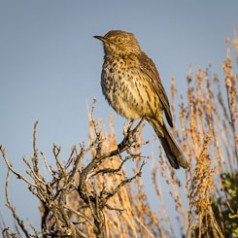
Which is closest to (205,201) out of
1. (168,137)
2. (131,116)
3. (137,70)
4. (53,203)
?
(168,137)

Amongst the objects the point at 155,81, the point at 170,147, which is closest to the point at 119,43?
the point at 155,81

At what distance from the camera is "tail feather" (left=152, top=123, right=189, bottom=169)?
428cm

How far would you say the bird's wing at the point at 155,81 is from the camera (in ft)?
14.0

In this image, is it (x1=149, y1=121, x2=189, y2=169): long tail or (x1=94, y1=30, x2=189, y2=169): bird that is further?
(x1=149, y1=121, x2=189, y2=169): long tail

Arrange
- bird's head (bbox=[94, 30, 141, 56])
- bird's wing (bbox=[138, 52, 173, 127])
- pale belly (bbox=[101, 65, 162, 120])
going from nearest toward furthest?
pale belly (bbox=[101, 65, 162, 120]) → bird's wing (bbox=[138, 52, 173, 127]) → bird's head (bbox=[94, 30, 141, 56])

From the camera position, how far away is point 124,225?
15.9ft

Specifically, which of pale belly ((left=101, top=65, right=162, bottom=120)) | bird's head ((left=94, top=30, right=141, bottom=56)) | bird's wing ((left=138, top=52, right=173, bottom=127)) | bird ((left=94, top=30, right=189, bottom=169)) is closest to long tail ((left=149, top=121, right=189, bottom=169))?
bird ((left=94, top=30, right=189, bottom=169))

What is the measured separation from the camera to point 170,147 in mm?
4387

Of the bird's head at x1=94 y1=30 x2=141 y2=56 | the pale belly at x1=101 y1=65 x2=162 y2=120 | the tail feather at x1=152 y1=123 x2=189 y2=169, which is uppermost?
the bird's head at x1=94 y1=30 x2=141 y2=56

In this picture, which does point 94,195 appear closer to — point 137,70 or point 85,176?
point 85,176

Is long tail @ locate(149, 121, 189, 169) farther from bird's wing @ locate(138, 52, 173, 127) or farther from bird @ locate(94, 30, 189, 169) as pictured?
bird's wing @ locate(138, 52, 173, 127)

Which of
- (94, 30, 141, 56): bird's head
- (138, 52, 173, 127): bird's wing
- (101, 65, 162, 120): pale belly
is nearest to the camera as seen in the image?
(101, 65, 162, 120): pale belly

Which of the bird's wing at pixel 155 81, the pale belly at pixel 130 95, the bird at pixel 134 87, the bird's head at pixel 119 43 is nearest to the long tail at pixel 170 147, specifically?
the bird at pixel 134 87

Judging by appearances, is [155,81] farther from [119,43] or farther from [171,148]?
[171,148]
